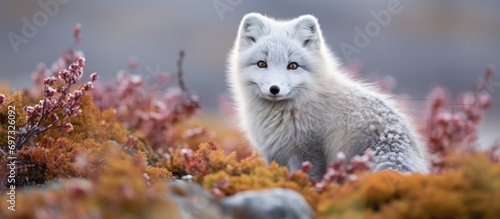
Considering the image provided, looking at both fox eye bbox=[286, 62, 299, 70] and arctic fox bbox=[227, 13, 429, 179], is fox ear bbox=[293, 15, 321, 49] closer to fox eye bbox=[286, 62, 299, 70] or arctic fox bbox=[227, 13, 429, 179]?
arctic fox bbox=[227, 13, 429, 179]

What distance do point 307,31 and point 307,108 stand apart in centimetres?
68

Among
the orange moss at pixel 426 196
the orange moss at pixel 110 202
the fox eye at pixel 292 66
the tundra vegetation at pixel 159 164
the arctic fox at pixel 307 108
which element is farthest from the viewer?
the fox eye at pixel 292 66

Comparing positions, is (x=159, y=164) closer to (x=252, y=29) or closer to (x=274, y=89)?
(x=274, y=89)

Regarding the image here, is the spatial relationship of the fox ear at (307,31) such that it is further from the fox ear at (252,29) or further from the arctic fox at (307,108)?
the fox ear at (252,29)

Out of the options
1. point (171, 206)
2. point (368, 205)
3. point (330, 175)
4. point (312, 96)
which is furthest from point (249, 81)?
point (171, 206)

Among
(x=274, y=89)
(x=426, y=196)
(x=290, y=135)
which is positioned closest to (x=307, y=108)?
(x=290, y=135)

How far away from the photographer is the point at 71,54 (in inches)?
258

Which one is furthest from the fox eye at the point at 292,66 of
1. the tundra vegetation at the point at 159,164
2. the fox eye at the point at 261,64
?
the tundra vegetation at the point at 159,164

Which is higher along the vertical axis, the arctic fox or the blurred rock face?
the arctic fox

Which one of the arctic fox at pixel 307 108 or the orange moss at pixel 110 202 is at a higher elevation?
the arctic fox at pixel 307 108

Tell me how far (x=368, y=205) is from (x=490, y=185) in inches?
22.7

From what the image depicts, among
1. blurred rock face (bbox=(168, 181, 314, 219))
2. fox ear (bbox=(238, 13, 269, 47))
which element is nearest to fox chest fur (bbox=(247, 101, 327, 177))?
fox ear (bbox=(238, 13, 269, 47))

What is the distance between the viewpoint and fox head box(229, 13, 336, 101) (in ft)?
15.8

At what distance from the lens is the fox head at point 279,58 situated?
4.82 metres
